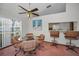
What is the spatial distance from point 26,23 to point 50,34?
0.51m

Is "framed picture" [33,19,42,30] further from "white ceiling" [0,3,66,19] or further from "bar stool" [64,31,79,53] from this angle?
"bar stool" [64,31,79,53]

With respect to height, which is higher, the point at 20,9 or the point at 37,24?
the point at 20,9

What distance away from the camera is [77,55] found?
2.56 meters

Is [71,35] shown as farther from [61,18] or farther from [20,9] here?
[20,9]

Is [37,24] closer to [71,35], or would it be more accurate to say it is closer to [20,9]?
[20,9]

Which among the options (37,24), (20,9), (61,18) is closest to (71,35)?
(61,18)

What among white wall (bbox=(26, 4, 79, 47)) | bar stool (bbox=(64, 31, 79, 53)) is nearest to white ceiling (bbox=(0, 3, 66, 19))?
white wall (bbox=(26, 4, 79, 47))

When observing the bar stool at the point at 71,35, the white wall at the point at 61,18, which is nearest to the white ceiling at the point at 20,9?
the white wall at the point at 61,18

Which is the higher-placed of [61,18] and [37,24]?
[61,18]

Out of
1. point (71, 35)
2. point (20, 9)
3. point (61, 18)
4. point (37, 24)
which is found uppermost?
point (20, 9)

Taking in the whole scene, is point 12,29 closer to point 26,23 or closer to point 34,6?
point 26,23

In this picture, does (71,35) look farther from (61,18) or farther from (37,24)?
(37,24)

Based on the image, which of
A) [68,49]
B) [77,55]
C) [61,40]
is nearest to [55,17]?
[61,40]

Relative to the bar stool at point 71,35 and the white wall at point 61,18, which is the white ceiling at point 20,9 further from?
the bar stool at point 71,35
